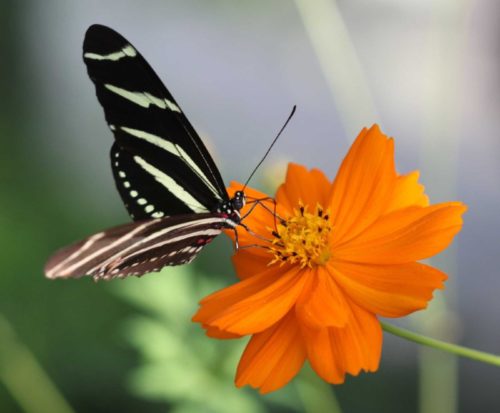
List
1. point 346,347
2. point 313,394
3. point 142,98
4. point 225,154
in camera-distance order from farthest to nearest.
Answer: point 225,154 → point 313,394 → point 142,98 → point 346,347

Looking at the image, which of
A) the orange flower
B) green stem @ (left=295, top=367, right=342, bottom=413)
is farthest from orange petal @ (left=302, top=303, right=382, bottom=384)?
green stem @ (left=295, top=367, right=342, bottom=413)

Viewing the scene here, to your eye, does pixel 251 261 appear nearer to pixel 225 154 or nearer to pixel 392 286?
pixel 392 286

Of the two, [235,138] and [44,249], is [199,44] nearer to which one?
[235,138]

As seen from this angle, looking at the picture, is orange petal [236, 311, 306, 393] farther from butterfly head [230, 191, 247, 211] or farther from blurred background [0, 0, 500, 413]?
blurred background [0, 0, 500, 413]

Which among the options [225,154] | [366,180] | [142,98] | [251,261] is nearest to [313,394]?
[251,261]

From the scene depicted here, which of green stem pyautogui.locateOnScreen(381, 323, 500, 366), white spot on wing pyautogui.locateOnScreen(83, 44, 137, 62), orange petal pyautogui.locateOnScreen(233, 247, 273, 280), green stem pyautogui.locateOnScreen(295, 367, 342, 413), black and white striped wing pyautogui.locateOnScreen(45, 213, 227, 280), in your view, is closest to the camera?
green stem pyautogui.locateOnScreen(381, 323, 500, 366)

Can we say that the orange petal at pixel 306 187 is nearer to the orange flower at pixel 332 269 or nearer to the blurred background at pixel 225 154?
the orange flower at pixel 332 269

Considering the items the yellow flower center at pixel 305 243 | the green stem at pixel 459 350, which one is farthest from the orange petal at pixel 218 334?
the green stem at pixel 459 350
